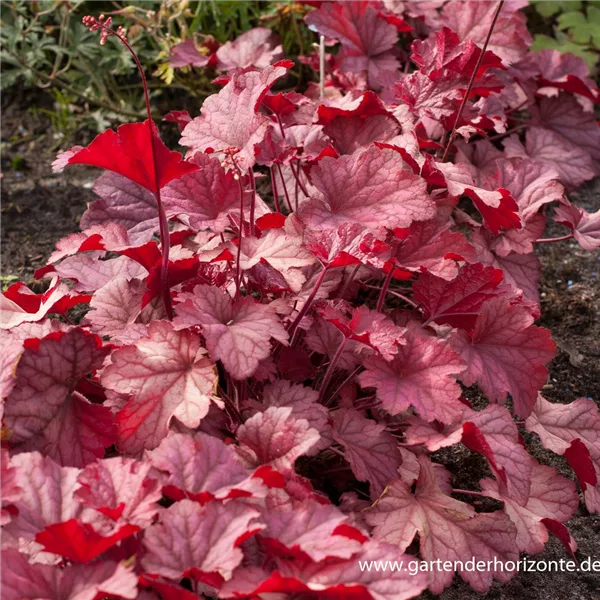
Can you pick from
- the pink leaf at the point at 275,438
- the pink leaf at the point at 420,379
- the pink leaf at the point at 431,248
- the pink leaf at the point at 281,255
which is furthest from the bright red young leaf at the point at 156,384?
the pink leaf at the point at 431,248

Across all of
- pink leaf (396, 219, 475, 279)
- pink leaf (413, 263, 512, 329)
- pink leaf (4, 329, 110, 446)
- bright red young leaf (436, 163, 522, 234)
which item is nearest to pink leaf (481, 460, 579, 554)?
pink leaf (413, 263, 512, 329)

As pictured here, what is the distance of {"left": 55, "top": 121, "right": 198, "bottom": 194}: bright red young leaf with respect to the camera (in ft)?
5.16

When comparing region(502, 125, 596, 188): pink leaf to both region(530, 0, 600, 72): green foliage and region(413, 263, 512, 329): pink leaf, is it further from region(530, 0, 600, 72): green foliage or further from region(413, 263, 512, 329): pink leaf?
region(413, 263, 512, 329): pink leaf

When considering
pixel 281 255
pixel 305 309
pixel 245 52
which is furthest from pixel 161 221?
pixel 245 52

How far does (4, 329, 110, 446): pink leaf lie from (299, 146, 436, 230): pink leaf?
1.92ft

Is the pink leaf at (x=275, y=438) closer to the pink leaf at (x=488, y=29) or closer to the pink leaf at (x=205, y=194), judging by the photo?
the pink leaf at (x=205, y=194)

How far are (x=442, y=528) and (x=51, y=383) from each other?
89 centimetres

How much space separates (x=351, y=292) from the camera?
2.19 meters

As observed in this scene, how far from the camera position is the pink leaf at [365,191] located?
1.85m

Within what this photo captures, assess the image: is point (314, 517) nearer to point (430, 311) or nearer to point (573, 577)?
point (430, 311)

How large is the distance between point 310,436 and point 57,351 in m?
0.55

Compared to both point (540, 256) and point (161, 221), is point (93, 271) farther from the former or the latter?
point (540, 256)

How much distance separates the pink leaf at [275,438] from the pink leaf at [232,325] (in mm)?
104

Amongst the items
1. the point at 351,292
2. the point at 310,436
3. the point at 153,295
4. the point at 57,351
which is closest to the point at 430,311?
the point at 351,292
